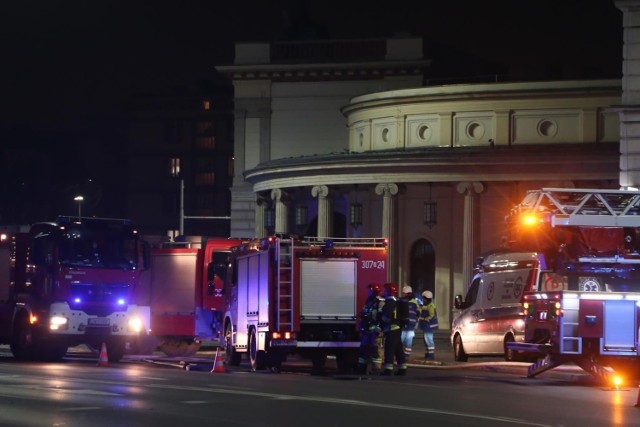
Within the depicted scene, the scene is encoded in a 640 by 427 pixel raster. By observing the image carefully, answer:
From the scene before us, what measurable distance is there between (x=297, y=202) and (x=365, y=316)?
129 feet

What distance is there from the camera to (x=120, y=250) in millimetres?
35250

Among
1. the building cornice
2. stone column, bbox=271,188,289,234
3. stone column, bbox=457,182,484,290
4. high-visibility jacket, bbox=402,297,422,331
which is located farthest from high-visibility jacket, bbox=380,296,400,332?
stone column, bbox=271,188,289,234

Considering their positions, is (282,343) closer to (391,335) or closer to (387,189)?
(391,335)

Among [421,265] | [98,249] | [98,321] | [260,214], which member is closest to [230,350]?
[98,321]

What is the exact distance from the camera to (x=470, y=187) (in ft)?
202

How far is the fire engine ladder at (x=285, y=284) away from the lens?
31.0 meters

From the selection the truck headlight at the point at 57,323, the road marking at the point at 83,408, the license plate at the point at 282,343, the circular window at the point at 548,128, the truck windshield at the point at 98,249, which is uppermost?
the circular window at the point at 548,128

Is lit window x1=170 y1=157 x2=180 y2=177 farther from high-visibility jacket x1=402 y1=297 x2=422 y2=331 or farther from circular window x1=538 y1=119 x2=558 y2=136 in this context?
high-visibility jacket x1=402 y1=297 x2=422 y2=331

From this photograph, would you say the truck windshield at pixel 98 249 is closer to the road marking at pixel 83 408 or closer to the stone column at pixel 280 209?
the road marking at pixel 83 408

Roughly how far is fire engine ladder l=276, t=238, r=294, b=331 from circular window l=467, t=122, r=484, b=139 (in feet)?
108

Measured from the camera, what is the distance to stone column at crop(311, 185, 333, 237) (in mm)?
64688

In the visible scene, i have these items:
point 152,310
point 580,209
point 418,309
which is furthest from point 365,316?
point 152,310

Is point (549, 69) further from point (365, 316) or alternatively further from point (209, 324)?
point (365, 316)

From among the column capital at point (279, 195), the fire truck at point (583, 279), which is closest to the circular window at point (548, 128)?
the column capital at point (279, 195)
